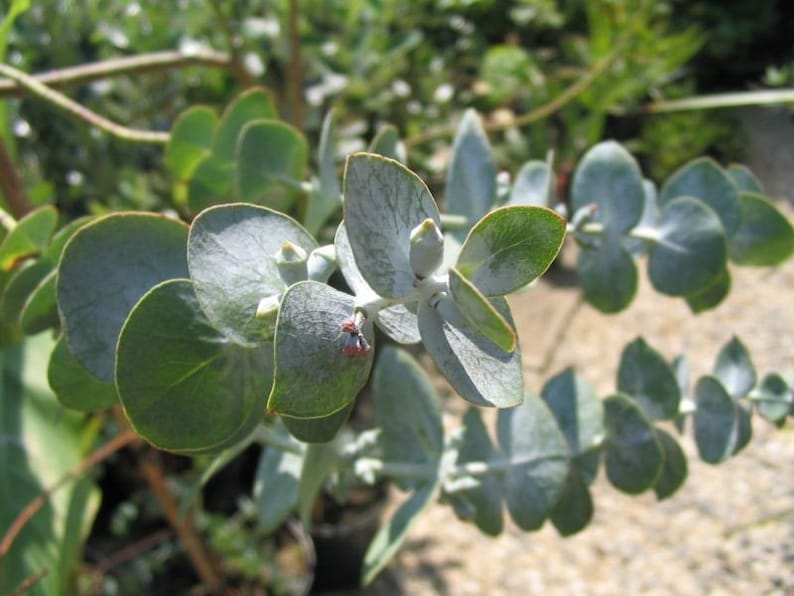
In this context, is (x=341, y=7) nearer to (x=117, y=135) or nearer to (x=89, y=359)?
(x=117, y=135)

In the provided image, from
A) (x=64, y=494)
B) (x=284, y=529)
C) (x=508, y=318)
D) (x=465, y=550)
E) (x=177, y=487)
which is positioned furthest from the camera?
(x=465, y=550)

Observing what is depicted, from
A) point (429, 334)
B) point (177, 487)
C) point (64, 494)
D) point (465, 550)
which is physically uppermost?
point (429, 334)

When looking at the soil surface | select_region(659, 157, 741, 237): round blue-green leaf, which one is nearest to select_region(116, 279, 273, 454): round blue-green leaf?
select_region(659, 157, 741, 237): round blue-green leaf

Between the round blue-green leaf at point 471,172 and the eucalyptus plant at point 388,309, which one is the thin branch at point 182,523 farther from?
the round blue-green leaf at point 471,172

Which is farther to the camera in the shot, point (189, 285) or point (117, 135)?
point (117, 135)

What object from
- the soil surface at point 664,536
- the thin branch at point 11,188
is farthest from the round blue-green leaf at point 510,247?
the soil surface at point 664,536

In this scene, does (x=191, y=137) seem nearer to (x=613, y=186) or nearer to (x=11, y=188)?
(x=11, y=188)

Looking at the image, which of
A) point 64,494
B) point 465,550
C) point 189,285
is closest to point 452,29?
point 465,550

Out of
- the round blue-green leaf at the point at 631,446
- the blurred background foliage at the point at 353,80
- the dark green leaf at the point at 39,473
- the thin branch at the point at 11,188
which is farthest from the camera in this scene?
the blurred background foliage at the point at 353,80
